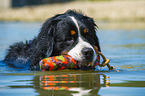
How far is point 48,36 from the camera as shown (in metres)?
6.77

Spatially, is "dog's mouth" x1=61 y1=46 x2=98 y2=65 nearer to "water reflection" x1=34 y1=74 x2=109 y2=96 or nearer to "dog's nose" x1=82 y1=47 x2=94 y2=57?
"dog's nose" x1=82 y1=47 x2=94 y2=57

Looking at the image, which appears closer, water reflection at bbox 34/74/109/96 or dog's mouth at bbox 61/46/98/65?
water reflection at bbox 34/74/109/96

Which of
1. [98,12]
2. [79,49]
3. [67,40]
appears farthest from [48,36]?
[98,12]

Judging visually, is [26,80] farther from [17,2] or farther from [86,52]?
[17,2]

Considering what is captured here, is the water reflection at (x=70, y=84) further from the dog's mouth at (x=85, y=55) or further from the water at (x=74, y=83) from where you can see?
the dog's mouth at (x=85, y=55)

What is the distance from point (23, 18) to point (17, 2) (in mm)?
5813

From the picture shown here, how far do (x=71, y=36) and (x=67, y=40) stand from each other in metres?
0.11

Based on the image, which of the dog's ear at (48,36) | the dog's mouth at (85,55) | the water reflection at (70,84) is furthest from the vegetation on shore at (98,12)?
the water reflection at (70,84)

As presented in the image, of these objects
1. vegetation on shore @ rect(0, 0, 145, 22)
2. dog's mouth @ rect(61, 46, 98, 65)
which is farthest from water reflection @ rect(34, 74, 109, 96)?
vegetation on shore @ rect(0, 0, 145, 22)

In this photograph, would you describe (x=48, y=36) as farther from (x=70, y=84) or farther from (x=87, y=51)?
(x=70, y=84)

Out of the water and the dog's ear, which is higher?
the dog's ear

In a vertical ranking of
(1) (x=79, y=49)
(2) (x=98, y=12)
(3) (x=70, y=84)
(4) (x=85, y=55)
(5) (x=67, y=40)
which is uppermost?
(2) (x=98, y=12)

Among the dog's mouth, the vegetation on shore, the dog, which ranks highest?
the vegetation on shore

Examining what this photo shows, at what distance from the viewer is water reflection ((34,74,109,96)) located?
15.0ft
